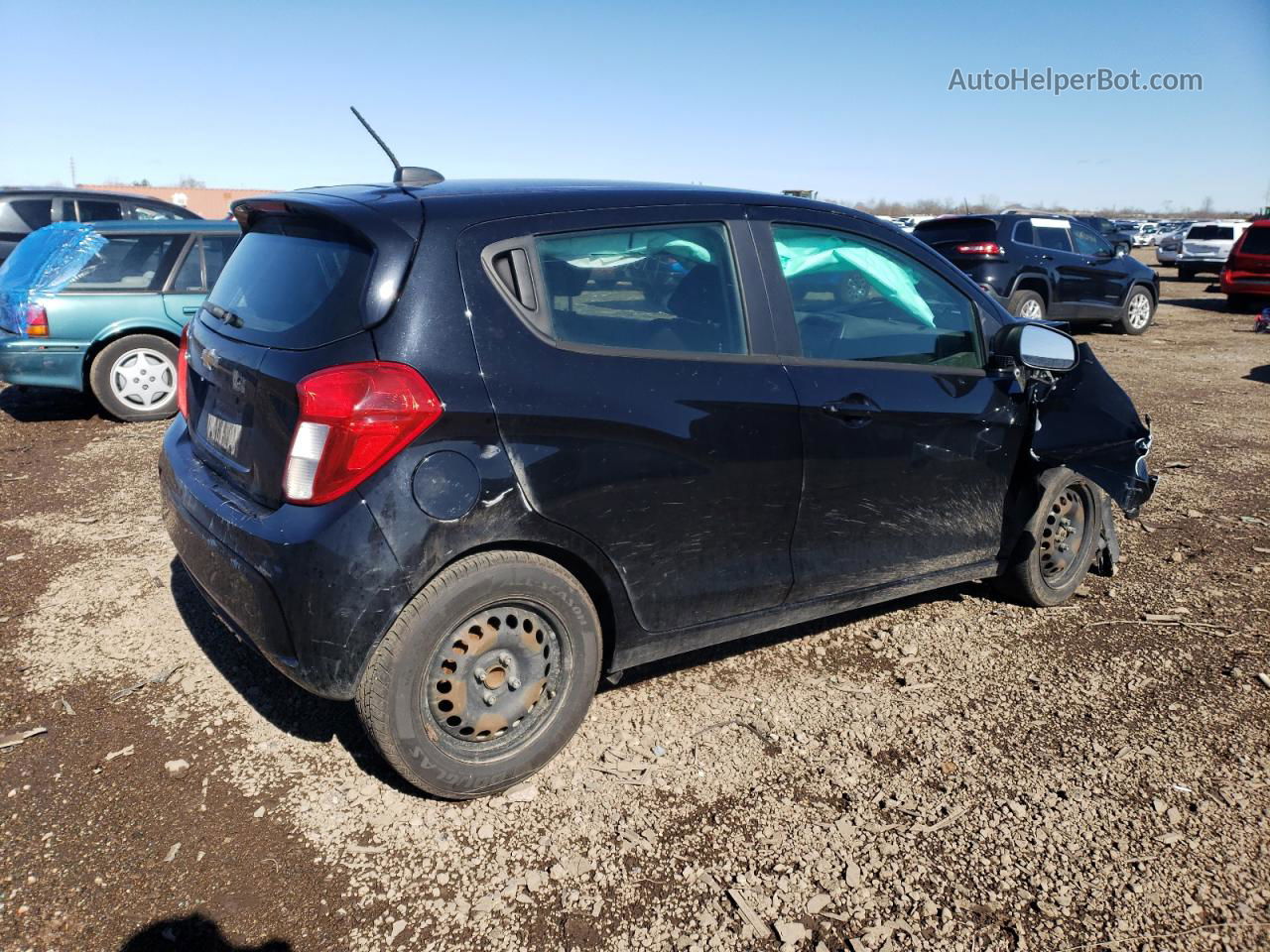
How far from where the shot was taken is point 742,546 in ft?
10.3

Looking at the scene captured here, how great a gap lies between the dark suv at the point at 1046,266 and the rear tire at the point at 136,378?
1012cm

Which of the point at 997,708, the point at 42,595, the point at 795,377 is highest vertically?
the point at 795,377

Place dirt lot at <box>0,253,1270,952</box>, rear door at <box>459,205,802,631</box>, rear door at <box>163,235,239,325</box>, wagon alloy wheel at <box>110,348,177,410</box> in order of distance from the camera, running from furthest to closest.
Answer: rear door at <box>163,235,239,325</box> < wagon alloy wheel at <box>110,348,177,410</box> < rear door at <box>459,205,802,631</box> < dirt lot at <box>0,253,1270,952</box>

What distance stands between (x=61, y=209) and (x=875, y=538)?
12.5 meters

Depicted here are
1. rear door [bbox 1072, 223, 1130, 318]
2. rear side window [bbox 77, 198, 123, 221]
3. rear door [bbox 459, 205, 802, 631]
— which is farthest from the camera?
rear door [bbox 1072, 223, 1130, 318]

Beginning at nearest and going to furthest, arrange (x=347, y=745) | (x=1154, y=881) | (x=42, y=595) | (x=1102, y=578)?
(x=1154, y=881)
(x=347, y=745)
(x=42, y=595)
(x=1102, y=578)

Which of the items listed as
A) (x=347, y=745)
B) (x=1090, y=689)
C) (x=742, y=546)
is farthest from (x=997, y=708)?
(x=347, y=745)

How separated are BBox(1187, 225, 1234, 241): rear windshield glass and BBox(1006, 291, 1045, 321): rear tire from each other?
713 inches

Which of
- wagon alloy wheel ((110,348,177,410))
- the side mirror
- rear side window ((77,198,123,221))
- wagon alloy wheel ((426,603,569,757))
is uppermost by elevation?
the side mirror

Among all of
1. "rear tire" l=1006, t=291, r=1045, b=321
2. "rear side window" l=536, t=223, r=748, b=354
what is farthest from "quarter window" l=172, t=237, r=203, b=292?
"rear tire" l=1006, t=291, r=1045, b=321

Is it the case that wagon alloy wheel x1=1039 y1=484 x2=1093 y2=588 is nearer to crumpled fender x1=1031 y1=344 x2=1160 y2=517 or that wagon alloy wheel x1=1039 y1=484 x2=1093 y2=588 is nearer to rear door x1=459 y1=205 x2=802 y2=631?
crumpled fender x1=1031 y1=344 x2=1160 y2=517

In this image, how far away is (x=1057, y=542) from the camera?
Answer: 4.18 metres

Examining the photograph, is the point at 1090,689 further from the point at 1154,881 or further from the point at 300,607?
the point at 300,607

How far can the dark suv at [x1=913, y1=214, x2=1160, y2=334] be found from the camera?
42.4 ft
